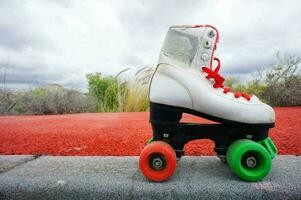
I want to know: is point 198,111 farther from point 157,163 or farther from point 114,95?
point 114,95

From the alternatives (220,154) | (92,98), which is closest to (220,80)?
(220,154)

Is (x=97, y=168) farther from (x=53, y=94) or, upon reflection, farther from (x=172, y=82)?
(x=53, y=94)

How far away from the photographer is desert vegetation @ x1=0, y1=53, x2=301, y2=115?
6555 mm

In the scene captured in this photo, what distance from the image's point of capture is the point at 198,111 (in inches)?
A: 50.9

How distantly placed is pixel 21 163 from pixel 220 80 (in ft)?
3.79

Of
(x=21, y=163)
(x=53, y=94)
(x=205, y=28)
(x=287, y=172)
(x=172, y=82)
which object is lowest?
(x=53, y=94)

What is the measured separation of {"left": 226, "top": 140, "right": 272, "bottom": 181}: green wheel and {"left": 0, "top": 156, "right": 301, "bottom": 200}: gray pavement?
0.04 metres

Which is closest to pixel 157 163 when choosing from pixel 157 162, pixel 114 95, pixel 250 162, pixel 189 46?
pixel 157 162

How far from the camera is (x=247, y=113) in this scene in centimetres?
127

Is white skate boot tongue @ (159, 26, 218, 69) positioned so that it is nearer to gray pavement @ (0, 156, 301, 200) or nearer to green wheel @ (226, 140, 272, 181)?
green wheel @ (226, 140, 272, 181)

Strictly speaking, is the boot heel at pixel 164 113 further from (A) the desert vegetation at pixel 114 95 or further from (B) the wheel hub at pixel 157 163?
(A) the desert vegetation at pixel 114 95

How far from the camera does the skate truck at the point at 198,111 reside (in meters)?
1.25

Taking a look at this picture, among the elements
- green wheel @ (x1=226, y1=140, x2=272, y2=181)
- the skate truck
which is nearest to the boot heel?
the skate truck

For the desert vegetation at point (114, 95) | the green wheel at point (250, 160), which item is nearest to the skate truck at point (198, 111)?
the green wheel at point (250, 160)
